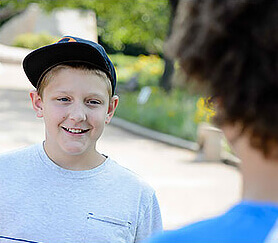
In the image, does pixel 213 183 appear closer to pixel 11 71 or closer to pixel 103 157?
pixel 103 157

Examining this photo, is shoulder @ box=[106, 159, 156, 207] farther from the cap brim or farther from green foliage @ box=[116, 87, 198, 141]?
green foliage @ box=[116, 87, 198, 141]

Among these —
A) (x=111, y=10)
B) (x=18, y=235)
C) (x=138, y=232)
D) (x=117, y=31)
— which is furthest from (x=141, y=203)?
(x=117, y=31)

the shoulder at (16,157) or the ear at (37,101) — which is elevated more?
the ear at (37,101)

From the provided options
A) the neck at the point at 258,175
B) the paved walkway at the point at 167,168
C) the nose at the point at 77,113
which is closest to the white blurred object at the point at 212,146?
the paved walkway at the point at 167,168

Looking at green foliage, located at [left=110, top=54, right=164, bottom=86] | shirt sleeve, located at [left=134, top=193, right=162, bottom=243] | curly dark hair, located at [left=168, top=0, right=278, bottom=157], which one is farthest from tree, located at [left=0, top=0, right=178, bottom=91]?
curly dark hair, located at [left=168, top=0, right=278, bottom=157]

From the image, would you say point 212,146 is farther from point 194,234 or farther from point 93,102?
point 194,234

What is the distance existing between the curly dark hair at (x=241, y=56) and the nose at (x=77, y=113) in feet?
3.59

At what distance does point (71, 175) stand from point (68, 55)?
459mm

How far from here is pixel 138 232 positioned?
2.04m

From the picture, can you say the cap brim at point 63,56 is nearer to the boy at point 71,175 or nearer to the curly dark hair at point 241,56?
the boy at point 71,175

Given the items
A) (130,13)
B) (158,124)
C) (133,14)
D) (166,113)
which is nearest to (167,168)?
(158,124)

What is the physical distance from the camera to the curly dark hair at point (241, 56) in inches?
37.1

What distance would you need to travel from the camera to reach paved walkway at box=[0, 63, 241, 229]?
6.67 m

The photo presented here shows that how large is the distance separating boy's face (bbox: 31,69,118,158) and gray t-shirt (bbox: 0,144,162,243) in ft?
0.28
